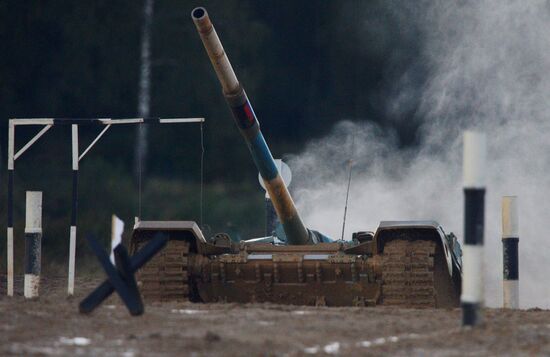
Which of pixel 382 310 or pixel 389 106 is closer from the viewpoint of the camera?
pixel 382 310

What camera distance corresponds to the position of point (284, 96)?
26.3 meters

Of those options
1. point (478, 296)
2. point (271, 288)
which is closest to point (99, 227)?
point (271, 288)

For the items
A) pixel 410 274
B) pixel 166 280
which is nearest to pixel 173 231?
pixel 166 280

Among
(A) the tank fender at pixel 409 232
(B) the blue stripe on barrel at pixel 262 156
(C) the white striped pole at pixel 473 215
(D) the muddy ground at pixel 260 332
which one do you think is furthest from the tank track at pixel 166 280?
(C) the white striped pole at pixel 473 215

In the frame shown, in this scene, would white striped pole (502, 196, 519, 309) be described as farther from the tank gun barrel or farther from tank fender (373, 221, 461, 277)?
the tank gun barrel

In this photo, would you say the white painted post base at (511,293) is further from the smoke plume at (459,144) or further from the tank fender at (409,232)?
the smoke plume at (459,144)

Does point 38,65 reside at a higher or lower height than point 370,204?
higher

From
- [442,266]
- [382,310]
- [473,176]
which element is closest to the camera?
[473,176]

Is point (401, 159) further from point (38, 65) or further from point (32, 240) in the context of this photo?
point (32, 240)

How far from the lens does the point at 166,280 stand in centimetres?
1366

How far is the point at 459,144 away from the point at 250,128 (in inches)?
446

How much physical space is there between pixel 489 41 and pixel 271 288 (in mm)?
12996

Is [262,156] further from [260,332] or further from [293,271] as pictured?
[260,332]

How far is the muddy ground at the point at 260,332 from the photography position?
8328mm
